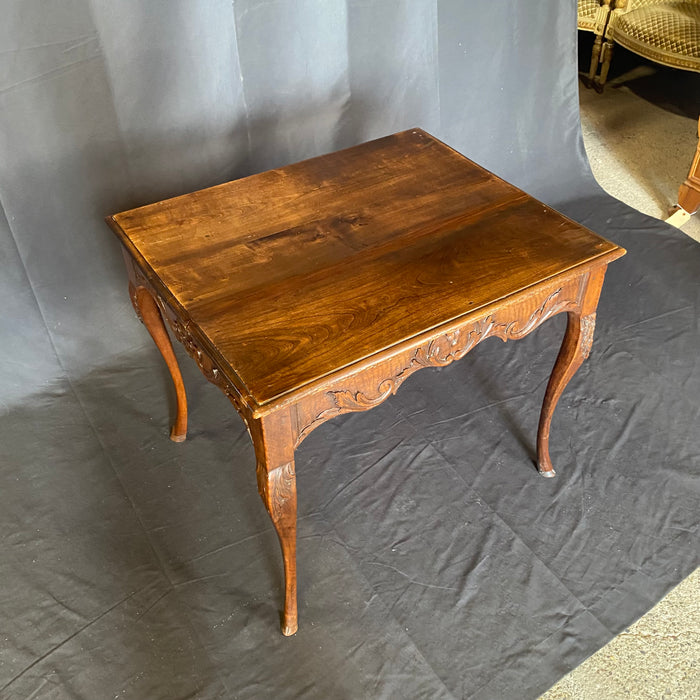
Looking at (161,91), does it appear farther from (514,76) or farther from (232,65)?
(514,76)

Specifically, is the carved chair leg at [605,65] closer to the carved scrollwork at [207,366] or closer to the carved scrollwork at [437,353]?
the carved scrollwork at [437,353]

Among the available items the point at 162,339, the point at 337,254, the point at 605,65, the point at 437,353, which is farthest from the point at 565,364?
the point at 605,65

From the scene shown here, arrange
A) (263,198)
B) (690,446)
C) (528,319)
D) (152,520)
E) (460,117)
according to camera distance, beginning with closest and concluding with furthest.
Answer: (528,319) → (263,198) → (152,520) → (690,446) → (460,117)

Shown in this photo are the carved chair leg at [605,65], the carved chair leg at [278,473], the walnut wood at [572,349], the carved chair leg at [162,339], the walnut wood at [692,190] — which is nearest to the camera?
the carved chair leg at [278,473]

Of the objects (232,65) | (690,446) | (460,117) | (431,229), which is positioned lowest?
(690,446)

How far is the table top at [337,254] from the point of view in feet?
4.13

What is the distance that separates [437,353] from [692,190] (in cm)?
176

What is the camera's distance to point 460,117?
2.53 m

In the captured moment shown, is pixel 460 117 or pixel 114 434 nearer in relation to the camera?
pixel 114 434

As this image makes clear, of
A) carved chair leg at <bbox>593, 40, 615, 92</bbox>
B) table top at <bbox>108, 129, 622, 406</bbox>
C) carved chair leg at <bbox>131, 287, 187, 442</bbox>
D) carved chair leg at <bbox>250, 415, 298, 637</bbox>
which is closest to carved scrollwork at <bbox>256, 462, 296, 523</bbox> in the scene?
carved chair leg at <bbox>250, 415, 298, 637</bbox>

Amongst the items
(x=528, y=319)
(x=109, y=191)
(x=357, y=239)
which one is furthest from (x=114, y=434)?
(x=528, y=319)

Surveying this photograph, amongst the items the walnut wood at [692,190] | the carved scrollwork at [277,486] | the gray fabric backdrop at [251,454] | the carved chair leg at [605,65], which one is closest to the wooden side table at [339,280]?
the carved scrollwork at [277,486]

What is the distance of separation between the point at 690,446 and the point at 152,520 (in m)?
1.34

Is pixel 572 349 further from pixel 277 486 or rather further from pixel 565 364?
pixel 277 486
